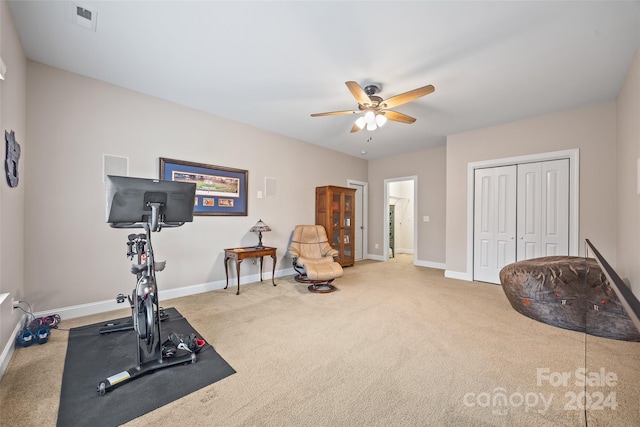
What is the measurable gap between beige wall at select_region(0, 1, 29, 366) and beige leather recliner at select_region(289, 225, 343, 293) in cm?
298

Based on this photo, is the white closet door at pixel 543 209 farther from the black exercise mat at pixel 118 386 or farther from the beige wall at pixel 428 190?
the black exercise mat at pixel 118 386

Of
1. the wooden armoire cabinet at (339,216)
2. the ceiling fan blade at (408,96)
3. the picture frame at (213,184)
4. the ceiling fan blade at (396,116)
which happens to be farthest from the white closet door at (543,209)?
the picture frame at (213,184)

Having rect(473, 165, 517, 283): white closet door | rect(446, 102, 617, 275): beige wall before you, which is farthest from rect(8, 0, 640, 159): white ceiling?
rect(473, 165, 517, 283): white closet door

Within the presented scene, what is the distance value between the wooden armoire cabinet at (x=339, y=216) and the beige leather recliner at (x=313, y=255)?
0.47 metres

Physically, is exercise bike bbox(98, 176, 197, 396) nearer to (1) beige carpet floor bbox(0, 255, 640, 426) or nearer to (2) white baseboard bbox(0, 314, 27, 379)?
(1) beige carpet floor bbox(0, 255, 640, 426)

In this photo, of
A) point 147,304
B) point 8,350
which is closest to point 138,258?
point 147,304

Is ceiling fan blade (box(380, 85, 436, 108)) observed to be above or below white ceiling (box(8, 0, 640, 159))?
below

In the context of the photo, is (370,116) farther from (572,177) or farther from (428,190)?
(428,190)

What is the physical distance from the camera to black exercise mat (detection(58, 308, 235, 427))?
5.17 ft

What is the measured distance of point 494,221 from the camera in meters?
4.51

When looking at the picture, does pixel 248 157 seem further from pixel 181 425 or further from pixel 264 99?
pixel 181 425

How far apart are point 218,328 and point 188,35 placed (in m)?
2.73

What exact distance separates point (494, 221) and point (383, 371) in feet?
12.1

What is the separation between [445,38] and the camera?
7.51ft
